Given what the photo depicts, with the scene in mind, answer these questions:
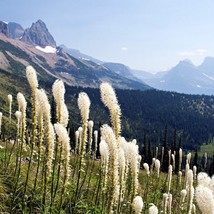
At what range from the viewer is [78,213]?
37.7 ft

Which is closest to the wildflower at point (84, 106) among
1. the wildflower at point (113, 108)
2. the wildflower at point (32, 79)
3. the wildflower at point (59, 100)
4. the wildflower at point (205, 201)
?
the wildflower at point (59, 100)

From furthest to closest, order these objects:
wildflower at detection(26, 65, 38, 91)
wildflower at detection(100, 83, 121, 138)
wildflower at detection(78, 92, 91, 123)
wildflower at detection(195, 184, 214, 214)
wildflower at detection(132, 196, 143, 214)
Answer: wildflower at detection(26, 65, 38, 91)
wildflower at detection(78, 92, 91, 123)
wildflower at detection(100, 83, 121, 138)
wildflower at detection(132, 196, 143, 214)
wildflower at detection(195, 184, 214, 214)

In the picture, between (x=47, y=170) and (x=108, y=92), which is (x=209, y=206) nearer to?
(x=108, y=92)

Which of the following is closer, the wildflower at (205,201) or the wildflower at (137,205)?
the wildflower at (205,201)

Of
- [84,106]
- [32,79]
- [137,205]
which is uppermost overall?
[32,79]

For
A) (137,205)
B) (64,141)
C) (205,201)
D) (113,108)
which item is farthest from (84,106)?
(205,201)

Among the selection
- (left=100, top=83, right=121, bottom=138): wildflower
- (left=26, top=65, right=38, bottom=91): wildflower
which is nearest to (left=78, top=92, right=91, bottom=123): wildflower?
(left=100, top=83, right=121, bottom=138): wildflower

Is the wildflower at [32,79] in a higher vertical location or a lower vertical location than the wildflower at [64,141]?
higher

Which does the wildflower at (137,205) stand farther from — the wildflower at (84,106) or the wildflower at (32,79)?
the wildflower at (32,79)

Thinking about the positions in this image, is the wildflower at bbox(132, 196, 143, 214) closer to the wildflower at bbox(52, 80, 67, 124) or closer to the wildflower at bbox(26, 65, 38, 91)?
the wildflower at bbox(52, 80, 67, 124)

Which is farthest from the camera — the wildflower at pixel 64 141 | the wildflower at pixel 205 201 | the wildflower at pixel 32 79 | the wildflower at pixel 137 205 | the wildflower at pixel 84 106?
the wildflower at pixel 32 79

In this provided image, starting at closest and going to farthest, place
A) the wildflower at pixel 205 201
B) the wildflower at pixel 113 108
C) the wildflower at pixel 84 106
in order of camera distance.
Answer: the wildflower at pixel 205 201 → the wildflower at pixel 113 108 → the wildflower at pixel 84 106

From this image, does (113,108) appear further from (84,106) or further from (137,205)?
(137,205)

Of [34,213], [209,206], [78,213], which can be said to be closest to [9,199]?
[34,213]
